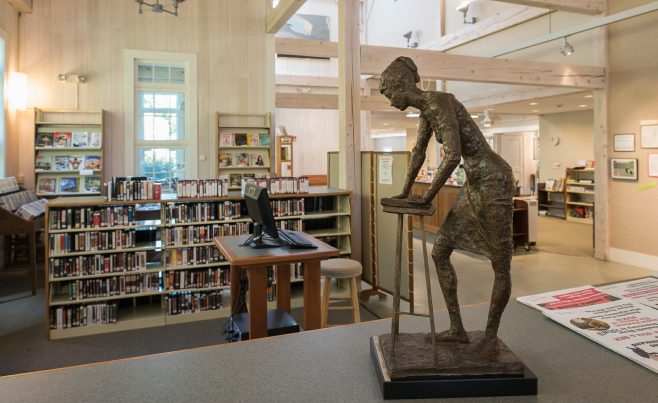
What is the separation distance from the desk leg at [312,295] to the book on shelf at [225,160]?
16.5 ft

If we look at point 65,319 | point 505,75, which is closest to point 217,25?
point 505,75

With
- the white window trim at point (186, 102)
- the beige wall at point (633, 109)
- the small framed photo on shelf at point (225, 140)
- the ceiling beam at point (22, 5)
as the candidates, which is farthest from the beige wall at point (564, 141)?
the ceiling beam at point (22, 5)

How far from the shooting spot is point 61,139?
6.76 m

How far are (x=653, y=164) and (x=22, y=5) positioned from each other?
1000 cm

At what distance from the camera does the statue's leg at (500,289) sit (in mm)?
1097

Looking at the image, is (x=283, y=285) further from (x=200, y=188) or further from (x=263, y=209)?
(x=200, y=188)

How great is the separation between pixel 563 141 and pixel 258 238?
11.9m

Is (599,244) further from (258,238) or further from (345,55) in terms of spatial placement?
(258,238)

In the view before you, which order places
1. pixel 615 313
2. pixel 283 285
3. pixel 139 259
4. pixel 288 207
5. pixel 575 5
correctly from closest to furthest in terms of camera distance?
pixel 615 313 < pixel 283 285 < pixel 139 259 < pixel 288 207 < pixel 575 5

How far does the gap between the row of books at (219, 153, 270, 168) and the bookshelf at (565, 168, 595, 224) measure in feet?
28.1

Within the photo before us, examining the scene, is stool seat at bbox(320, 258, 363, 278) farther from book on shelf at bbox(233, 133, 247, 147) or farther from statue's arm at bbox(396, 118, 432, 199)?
book on shelf at bbox(233, 133, 247, 147)

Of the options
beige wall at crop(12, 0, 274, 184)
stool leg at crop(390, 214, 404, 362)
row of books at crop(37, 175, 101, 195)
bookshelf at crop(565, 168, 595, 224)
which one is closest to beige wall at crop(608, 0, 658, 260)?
bookshelf at crop(565, 168, 595, 224)

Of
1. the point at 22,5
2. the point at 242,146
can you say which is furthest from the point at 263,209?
the point at 22,5

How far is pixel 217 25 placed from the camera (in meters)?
7.46
